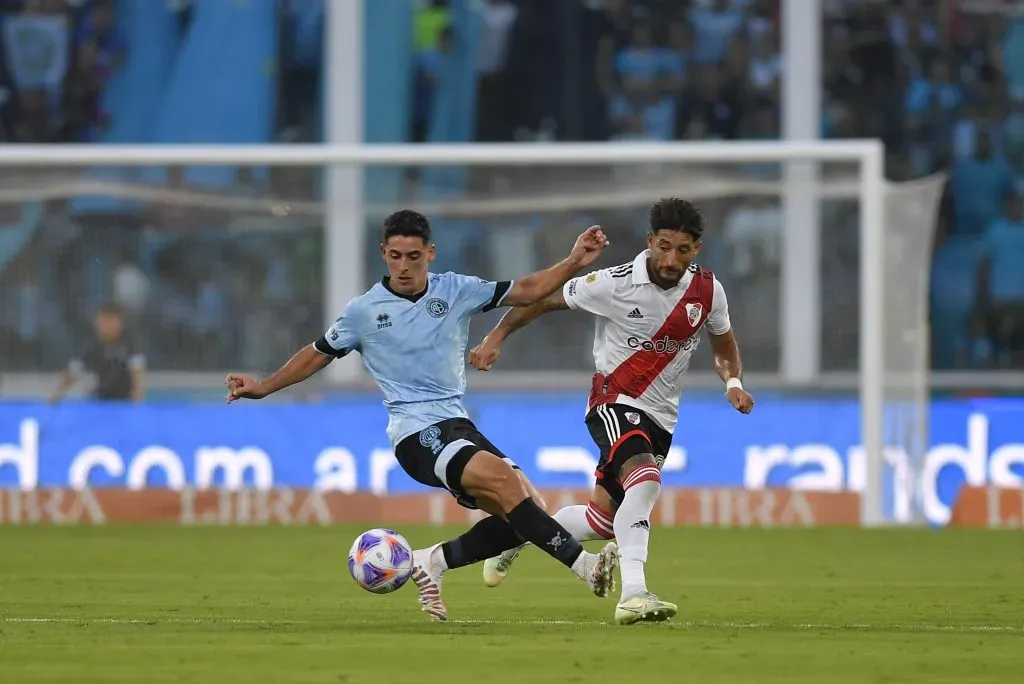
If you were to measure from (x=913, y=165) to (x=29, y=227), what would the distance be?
9.74m

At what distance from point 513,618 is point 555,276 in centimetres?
151

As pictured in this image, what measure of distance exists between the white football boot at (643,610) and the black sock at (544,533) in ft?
1.00

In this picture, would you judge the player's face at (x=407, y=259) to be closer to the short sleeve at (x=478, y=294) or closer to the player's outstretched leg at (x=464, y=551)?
the short sleeve at (x=478, y=294)

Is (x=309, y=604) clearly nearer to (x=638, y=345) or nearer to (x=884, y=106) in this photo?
(x=638, y=345)

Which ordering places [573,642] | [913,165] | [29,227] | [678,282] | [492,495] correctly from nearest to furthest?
1. [573,642]
2. [492,495]
3. [678,282]
4. [29,227]
5. [913,165]

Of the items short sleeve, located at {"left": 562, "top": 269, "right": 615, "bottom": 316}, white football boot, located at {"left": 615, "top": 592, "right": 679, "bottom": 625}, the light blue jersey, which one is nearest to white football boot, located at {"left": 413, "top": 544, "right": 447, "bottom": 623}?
the light blue jersey

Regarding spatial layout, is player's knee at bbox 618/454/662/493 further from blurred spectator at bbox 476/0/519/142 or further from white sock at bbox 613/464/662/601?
blurred spectator at bbox 476/0/519/142

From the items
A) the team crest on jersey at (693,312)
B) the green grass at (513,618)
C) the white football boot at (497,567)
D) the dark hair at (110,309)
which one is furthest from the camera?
the dark hair at (110,309)

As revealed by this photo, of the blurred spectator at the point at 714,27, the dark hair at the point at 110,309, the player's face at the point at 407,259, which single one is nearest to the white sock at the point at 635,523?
the player's face at the point at 407,259

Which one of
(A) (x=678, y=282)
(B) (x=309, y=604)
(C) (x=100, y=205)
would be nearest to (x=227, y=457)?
(C) (x=100, y=205)

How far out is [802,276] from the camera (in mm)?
16672

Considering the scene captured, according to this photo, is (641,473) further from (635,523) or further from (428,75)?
(428,75)

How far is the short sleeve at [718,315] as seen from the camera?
8.92m

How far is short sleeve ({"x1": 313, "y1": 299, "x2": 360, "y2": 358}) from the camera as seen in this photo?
8.70m
